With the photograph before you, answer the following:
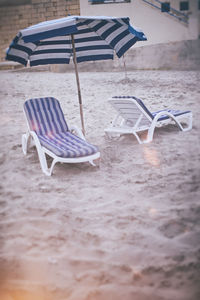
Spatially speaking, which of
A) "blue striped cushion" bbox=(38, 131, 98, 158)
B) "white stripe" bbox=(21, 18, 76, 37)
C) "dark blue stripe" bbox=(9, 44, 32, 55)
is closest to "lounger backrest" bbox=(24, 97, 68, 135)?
"blue striped cushion" bbox=(38, 131, 98, 158)

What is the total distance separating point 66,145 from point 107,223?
6.21ft

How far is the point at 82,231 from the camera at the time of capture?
3070mm

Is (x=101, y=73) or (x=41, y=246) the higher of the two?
(x=41, y=246)

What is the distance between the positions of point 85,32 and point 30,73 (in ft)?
35.5

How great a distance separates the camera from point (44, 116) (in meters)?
5.46

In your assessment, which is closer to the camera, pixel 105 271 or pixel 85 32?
pixel 105 271

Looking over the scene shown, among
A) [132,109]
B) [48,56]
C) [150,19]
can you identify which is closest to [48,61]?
[48,56]

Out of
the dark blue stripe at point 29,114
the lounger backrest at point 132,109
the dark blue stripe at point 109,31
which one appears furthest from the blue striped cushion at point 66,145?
the dark blue stripe at point 109,31

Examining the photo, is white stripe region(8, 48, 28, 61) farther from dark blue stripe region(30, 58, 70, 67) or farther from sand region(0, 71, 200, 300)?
sand region(0, 71, 200, 300)

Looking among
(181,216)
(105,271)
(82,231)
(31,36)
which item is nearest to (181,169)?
(181,216)

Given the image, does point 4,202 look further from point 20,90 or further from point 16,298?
point 20,90

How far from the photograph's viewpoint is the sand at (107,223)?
93.0 inches

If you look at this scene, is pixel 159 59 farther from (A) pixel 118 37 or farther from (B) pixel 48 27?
(B) pixel 48 27

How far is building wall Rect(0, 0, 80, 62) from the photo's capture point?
15.4m
